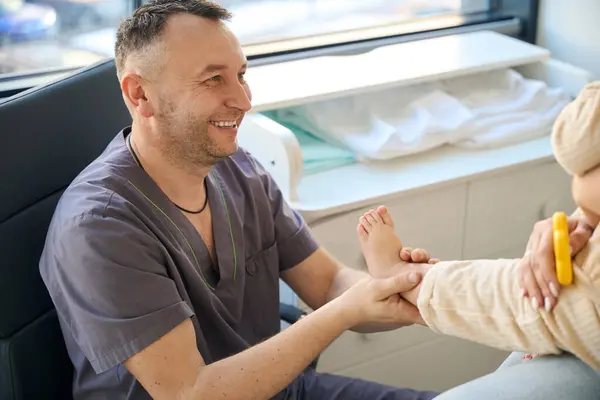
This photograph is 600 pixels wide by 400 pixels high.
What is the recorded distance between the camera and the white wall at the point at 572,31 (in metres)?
2.45

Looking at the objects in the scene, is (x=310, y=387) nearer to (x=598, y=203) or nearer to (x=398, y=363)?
(x=398, y=363)

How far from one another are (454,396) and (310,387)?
1.61 feet

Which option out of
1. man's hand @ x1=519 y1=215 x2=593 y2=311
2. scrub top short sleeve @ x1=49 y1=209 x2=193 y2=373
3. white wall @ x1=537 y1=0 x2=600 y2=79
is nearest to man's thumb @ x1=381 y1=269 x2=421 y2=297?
man's hand @ x1=519 y1=215 x2=593 y2=311

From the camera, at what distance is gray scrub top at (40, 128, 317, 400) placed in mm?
1324

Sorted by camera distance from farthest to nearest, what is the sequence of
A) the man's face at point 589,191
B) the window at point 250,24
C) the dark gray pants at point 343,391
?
the window at point 250,24, the dark gray pants at point 343,391, the man's face at point 589,191

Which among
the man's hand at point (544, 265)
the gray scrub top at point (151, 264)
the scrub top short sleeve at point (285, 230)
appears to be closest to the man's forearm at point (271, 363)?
A: the gray scrub top at point (151, 264)

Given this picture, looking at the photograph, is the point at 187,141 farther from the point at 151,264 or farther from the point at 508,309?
the point at 508,309

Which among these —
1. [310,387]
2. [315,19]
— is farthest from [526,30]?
[310,387]

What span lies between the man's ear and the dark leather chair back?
0.47 feet

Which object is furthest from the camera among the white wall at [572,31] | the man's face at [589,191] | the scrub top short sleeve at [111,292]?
the white wall at [572,31]

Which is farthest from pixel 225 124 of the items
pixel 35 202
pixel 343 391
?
pixel 343 391

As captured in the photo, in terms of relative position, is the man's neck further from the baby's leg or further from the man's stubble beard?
the baby's leg

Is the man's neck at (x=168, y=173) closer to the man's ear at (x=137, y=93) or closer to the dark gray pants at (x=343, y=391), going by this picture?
the man's ear at (x=137, y=93)

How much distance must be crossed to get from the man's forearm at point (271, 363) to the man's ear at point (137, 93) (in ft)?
1.41
